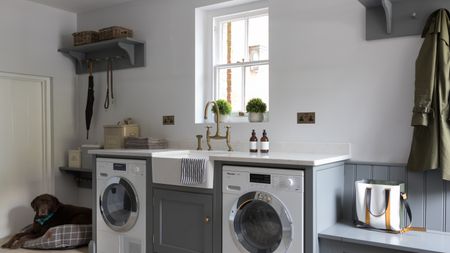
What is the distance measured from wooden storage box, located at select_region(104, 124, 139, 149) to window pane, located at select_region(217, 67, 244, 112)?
35.9 inches

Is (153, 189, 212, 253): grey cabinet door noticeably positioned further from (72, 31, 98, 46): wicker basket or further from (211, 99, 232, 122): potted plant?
(72, 31, 98, 46): wicker basket

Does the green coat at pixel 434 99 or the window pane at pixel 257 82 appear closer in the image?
the green coat at pixel 434 99

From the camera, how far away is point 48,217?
145 inches

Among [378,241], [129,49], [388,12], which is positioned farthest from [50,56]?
[378,241]

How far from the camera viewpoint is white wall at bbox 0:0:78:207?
3.86m

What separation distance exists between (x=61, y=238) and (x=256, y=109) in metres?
2.00

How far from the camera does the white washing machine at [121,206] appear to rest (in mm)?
3057

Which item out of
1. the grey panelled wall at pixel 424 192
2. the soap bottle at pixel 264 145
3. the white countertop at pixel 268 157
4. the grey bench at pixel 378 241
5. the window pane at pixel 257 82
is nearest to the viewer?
the grey bench at pixel 378 241

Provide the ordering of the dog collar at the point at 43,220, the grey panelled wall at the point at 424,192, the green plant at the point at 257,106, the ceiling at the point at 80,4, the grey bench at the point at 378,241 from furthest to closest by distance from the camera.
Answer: the ceiling at the point at 80,4, the dog collar at the point at 43,220, the green plant at the point at 257,106, the grey panelled wall at the point at 424,192, the grey bench at the point at 378,241

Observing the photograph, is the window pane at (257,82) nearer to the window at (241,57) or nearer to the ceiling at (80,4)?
the window at (241,57)

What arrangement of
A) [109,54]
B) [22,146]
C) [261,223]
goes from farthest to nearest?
[109,54] < [22,146] < [261,223]

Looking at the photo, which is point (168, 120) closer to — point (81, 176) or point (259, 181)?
point (81, 176)

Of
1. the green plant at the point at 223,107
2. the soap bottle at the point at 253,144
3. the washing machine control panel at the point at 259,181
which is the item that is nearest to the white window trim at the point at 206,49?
the green plant at the point at 223,107

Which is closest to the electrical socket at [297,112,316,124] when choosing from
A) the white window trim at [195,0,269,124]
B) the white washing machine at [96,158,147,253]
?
the white window trim at [195,0,269,124]
